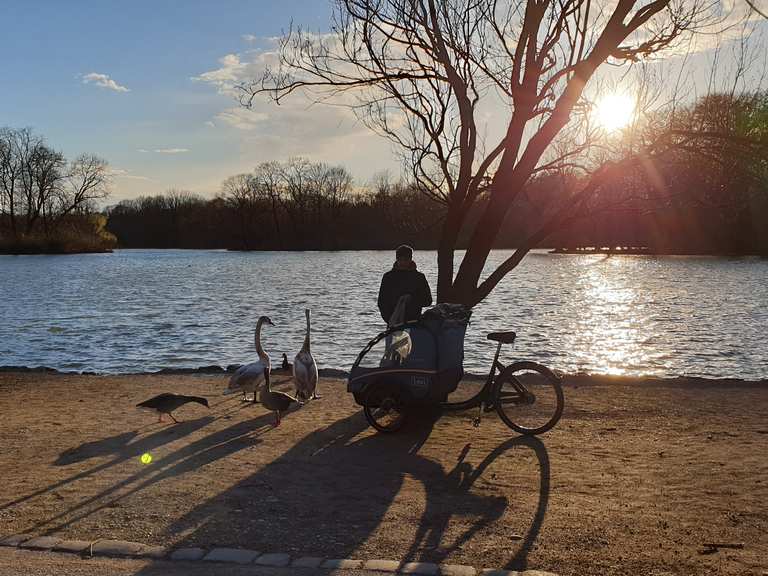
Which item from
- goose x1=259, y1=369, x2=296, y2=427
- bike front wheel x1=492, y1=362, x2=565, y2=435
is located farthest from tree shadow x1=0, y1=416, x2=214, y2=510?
bike front wheel x1=492, y1=362, x2=565, y2=435

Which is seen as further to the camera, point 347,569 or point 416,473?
point 416,473

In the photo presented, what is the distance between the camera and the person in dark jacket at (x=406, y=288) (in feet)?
27.0

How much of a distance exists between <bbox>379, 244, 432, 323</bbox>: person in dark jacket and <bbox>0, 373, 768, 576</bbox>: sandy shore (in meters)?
1.40

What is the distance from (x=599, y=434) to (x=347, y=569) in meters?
4.39

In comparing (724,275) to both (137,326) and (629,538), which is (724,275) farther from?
(629,538)

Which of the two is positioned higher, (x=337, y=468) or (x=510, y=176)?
(x=510, y=176)

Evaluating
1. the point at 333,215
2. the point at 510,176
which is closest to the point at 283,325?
the point at 510,176

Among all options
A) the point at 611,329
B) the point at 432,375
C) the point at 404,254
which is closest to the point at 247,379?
the point at 404,254

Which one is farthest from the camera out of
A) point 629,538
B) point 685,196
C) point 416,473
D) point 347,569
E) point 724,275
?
point 724,275

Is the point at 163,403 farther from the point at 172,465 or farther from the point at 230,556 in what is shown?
the point at 230,556

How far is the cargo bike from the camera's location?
748 centimetres

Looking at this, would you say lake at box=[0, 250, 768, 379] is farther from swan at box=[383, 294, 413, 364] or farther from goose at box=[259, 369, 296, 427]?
swan at box=[383, 294, 413, 364]

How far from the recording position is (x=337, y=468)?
6.70 metres

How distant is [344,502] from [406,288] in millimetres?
3117
